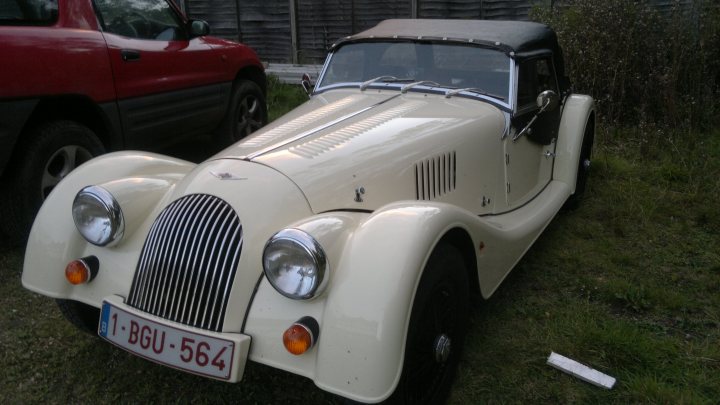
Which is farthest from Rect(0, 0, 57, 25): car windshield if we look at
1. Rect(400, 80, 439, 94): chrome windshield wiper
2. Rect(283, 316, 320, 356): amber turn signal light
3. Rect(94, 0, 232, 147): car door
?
Rect(283, 316, 320, 356): amber turn signal light

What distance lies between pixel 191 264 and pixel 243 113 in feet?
12.7

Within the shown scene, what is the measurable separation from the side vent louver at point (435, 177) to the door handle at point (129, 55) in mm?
2687

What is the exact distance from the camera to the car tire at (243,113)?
5797mm

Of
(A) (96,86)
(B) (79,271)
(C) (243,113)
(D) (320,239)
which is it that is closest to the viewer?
(D) (320,239)

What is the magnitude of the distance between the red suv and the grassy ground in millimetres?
633

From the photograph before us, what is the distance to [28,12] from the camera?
3990 mm

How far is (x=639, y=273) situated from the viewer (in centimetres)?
379

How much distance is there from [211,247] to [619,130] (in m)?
5.26

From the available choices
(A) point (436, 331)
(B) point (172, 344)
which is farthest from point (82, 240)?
(A) point (436, 331)

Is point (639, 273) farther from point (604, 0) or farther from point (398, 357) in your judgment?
point (604, 0)

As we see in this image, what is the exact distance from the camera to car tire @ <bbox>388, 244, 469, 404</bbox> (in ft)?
7.36

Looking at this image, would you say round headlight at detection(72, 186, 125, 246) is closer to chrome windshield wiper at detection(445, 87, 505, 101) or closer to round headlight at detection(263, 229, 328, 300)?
round headlight at detection(263, 229, 328, 300)

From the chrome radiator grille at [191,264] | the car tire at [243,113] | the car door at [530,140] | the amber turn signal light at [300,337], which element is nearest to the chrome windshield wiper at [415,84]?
the car door at [530,140]

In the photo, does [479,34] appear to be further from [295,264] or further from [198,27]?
[198,27]
